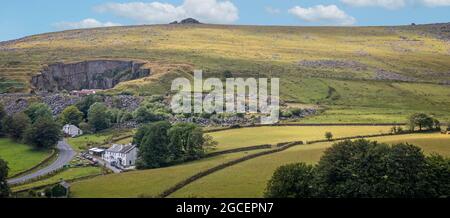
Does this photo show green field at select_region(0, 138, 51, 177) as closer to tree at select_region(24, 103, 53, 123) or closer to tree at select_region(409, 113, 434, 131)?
tree at select_region(24, 103, 53, 123)

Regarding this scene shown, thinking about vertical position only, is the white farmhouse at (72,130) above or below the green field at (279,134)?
below

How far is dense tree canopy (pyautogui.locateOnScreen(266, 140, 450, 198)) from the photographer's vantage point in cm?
3394

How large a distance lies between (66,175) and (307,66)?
103660 millimetres

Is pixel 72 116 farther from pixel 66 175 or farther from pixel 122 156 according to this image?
pixel 66 175

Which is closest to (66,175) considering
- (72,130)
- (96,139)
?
(96,139)

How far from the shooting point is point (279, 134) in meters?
68.6

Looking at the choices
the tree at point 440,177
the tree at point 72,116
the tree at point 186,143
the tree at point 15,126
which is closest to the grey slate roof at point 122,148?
the tree at point 186,143

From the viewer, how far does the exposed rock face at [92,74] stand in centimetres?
13700

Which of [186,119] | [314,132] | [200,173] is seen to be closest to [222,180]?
[200,173]

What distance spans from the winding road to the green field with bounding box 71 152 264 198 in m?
8.31

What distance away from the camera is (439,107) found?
101m

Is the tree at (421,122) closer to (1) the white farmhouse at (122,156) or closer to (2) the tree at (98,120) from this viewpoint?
(1) the white farmhouse at (122,156)
